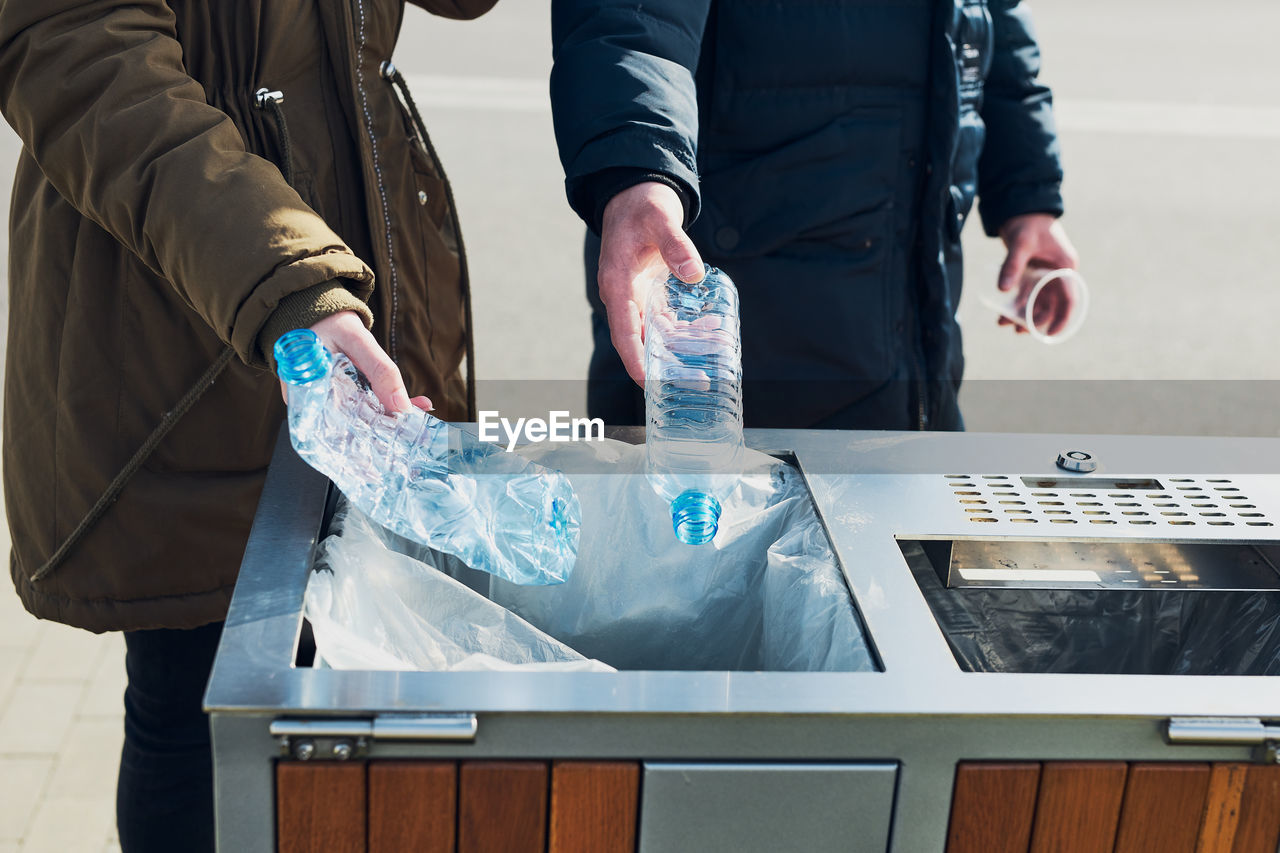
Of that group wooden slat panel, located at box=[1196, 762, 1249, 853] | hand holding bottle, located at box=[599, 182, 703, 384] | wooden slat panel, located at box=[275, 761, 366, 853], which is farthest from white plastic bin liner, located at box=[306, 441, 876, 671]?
wooden slat panel, located at box=[1196, 762, 1249, 853]

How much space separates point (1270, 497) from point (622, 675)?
786 mm

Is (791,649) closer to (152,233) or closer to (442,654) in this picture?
(442,654)

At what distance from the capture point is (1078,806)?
915mm

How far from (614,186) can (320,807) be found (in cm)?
78

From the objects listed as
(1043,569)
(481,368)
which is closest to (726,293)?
(1043,569)

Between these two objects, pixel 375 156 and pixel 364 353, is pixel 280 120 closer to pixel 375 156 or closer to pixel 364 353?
pixel 375 156

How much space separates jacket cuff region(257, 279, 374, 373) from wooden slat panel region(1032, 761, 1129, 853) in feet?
2.27

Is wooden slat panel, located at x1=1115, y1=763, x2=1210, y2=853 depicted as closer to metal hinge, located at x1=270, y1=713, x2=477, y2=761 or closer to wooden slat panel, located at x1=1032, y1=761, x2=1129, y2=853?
wooden slat panel, located at x1=1032, y1=761, x2=1129, y2=853

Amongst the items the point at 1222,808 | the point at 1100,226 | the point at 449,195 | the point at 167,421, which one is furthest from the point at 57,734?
the point at 1100,226

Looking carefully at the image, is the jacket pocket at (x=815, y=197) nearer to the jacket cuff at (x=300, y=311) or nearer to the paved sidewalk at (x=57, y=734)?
the jacket cuff at (x=300, y=311)

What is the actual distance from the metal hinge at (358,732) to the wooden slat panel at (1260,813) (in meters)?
0.57

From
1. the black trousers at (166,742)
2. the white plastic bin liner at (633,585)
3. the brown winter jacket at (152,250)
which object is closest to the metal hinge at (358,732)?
the white plastic bin liner at (633,585)

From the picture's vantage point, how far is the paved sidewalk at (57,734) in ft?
6.48

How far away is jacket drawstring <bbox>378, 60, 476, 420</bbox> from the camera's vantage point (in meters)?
1.49
